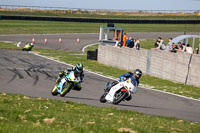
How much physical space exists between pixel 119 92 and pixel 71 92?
4.08 metres

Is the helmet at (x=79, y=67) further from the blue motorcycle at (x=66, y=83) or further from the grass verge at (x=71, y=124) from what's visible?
the grass verge at (x=71, y=124)

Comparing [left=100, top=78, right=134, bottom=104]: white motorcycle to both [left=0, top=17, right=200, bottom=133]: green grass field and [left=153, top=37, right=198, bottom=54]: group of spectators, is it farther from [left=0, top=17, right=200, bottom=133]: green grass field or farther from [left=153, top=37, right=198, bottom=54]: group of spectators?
[left=153, top=37, right=198, bottom=54]: group of spectators

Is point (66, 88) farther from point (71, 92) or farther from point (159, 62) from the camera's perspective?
point (159, 62)

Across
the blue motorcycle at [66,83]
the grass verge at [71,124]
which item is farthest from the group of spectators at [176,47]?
the grass verge at [71,124]

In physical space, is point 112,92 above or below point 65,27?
below

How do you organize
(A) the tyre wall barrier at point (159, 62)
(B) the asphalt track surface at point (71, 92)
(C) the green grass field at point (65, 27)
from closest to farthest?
(B) the asphalt track surface at point (71, 92), (A) the tyre wall barrier at point (159, 62), (C) the green grass field at point (65, 27)

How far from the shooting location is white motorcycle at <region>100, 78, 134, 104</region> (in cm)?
1441

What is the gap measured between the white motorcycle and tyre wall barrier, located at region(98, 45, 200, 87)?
748 centimetres

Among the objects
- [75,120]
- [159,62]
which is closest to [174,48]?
[159,62]

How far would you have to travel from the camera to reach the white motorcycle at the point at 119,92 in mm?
14406

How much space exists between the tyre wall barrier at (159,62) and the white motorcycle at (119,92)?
24.5 feet

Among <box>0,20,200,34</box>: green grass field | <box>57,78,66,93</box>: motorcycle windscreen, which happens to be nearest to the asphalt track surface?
<box>57,78,66,93</box>: motorcycle windscreen

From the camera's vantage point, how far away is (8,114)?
9.23 m

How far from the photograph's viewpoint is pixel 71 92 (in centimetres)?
1836
